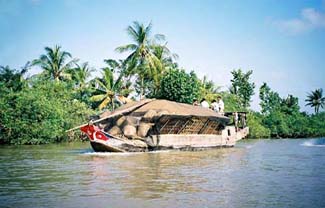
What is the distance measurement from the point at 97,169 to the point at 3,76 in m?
19.7

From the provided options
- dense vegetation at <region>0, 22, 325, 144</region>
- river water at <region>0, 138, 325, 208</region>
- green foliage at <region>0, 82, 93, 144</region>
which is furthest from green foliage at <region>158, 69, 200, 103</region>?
river water at <region>0, 138, 325, 208</region>

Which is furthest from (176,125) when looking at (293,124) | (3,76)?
(293,124)

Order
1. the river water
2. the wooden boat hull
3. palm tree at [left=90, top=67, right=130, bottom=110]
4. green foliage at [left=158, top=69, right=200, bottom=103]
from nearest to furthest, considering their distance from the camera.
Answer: the river water < the wooden boat hull < green foliage at [left=158, top=69, right=200, bottom=103] < palm tree at [left=90, top=67, right=130, bottom=110]

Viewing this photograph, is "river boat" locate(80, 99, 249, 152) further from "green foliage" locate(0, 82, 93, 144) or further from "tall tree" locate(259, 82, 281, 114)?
"tall tree" locate(259, 82, 281, 114)

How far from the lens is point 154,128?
672 inches

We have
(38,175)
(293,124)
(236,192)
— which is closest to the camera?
(236,192)

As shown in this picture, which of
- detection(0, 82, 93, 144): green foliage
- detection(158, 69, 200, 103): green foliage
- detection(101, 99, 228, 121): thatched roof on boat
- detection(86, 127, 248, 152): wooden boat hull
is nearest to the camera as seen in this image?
detection(86, 127, 248, 152): wooden boat hull

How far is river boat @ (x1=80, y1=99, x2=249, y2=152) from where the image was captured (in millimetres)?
15516

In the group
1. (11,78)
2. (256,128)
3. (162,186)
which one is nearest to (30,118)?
(11,78)

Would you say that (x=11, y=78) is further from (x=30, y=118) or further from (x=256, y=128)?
(x=256, y=128)

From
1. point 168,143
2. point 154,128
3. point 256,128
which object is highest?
point 256,128

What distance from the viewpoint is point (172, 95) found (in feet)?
80.0

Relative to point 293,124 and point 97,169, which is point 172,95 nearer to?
point 97,169

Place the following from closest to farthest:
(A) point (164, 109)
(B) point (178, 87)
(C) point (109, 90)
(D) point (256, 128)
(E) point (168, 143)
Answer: (A) point (164, 109) < (E) point (168, 143) < (B) point (178, 87) < (C) point (109, 90) < (D) point (256, 128)
